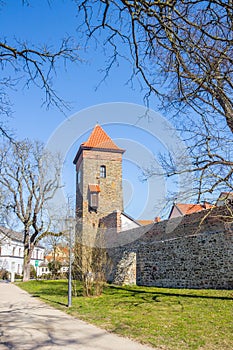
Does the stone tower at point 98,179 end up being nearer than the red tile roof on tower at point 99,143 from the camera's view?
Yes

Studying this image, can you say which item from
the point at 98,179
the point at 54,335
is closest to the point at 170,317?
the point at 54,335

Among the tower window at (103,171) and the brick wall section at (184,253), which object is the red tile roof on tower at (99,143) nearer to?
the tower window at (103,171)

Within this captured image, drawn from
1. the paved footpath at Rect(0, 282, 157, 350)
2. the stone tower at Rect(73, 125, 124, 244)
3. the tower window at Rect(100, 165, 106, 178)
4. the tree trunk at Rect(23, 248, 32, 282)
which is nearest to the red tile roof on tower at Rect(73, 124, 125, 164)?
the stone tower at Rect(73, 125, 124, 244)

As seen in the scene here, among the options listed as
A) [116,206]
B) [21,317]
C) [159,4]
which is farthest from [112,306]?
[116,206]

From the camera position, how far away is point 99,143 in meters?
33.4

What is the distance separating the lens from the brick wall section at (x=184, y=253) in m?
13.3

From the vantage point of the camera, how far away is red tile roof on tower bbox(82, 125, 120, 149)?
33000mm

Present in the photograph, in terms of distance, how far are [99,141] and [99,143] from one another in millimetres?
413

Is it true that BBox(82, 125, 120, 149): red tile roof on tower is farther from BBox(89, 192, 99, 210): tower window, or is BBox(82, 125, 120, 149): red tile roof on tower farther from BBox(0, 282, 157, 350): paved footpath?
BBox(0, 282, 157, 350): paved footpath

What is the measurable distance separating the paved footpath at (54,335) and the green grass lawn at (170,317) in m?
0.40

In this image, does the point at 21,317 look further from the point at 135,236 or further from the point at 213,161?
the point at 135,236

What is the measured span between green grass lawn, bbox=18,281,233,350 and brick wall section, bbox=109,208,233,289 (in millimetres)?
1416

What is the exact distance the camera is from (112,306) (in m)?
10.9

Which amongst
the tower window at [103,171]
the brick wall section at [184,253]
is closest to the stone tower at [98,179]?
the tower window at [103,171]
